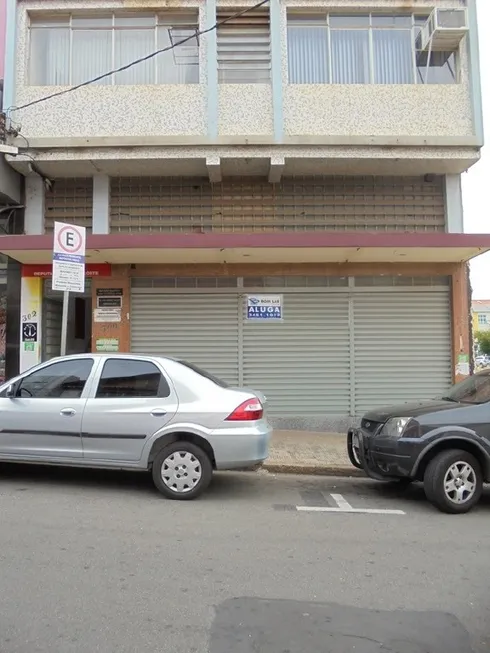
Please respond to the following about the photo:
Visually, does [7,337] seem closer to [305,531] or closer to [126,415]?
[126,415]

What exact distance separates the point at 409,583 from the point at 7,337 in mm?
9990

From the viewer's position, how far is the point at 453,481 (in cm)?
605

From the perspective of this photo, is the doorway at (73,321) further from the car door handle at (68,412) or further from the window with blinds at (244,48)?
the car door handle at (68,412)

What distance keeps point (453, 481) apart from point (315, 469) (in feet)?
7.86

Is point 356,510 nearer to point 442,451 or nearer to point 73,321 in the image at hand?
point 442,451

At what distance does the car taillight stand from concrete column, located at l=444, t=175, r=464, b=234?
24.3 feet

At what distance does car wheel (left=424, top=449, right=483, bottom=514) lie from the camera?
5.98 meters

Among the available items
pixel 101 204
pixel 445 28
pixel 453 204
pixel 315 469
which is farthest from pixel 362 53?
pixel 315 469

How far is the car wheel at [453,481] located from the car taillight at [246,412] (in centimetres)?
197

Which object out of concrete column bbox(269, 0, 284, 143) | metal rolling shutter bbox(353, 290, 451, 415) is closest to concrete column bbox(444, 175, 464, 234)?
metal rolling shutter bbox(353, 290, 451, 415)

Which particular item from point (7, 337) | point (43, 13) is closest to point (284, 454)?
point (7, 337)

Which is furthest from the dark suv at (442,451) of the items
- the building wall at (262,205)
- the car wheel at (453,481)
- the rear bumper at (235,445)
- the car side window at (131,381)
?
the building wall at (262,205)

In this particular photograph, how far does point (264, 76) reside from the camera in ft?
38.3

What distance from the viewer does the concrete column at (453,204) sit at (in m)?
11.8
